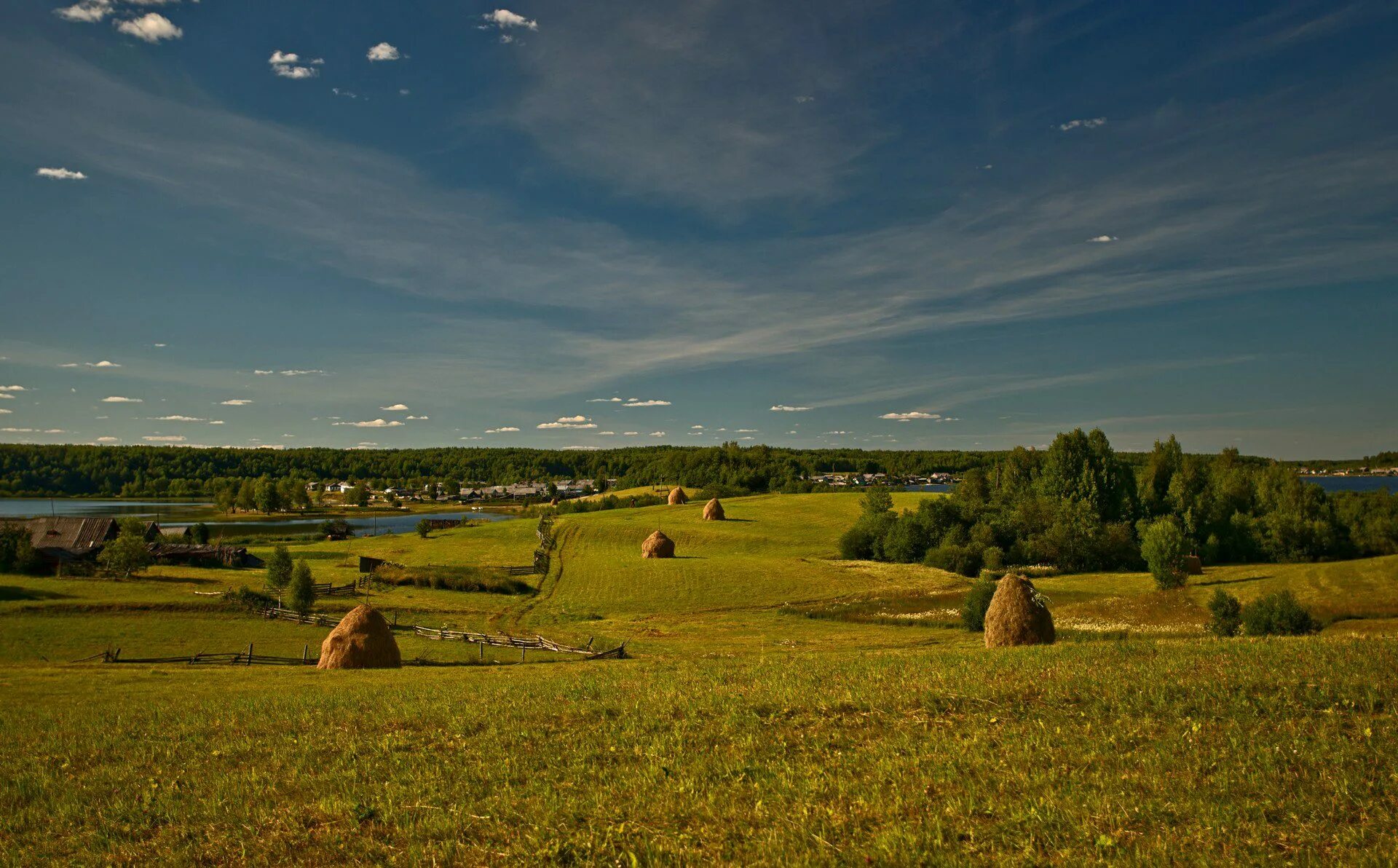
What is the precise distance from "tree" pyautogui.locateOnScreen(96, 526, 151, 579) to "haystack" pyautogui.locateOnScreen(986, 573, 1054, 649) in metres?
72.2

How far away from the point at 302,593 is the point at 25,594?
61.1 feet

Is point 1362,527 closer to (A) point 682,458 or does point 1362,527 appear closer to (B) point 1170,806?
(B) point 1170,806

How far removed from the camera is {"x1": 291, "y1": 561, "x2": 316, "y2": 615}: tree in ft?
176

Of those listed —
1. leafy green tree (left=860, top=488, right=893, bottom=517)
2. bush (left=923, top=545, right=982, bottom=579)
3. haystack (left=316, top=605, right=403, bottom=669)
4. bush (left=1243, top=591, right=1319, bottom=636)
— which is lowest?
bush (left=923, top=545, right=982, bottom=579)

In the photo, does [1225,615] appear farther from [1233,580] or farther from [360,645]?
[360,645]

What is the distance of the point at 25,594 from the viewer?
5209cm

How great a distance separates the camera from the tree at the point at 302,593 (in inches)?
2116

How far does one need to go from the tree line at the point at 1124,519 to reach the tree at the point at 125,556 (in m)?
73.6

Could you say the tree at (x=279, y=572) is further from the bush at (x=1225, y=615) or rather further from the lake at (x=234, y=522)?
the lake at (x=234, y=522)

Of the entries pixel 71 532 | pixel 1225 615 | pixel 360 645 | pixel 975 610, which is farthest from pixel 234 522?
pixel 1225 615

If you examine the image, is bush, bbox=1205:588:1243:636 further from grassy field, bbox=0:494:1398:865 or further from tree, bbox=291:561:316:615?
tree, bbox=291:561:316:615

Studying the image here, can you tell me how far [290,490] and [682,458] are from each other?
95422 mm

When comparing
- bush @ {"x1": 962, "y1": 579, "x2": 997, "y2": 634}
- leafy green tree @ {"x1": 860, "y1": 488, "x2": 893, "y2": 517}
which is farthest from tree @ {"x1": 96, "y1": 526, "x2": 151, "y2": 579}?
leafy green tree @ {"x1": 860, "y1": 488, "x2": 893, "y2": 517}

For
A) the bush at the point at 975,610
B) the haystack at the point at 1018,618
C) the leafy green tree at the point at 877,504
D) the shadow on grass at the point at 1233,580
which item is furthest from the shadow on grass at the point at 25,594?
the shadow on grass at the point at 1233,580
